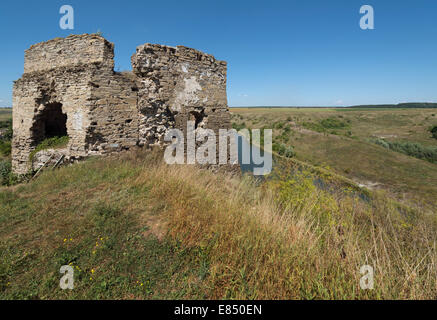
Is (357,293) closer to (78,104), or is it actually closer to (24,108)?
(78,104)

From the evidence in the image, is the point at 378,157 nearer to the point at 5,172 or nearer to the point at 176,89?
the point at 176,89

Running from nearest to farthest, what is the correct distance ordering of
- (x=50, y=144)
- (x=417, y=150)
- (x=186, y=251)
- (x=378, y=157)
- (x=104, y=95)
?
(x=186, y=251), (x=104, y=95), (x=50, y=144), (x=378, y=157), (x=417, y=150)

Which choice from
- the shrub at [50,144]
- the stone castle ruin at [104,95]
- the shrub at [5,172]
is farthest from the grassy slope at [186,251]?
the shrub at [5,172]

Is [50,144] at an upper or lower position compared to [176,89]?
lower

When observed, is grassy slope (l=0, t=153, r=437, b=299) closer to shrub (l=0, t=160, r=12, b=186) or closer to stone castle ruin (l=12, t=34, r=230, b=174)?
stone castle ruin (l=12, t=34, r=230, b=174)

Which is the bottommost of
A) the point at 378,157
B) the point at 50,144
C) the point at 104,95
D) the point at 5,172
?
the point at 378,157

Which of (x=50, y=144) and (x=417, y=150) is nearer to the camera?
(x=50, y=144)

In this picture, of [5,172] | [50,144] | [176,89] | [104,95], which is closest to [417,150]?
[176,89]

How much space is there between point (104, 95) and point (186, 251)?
555cm

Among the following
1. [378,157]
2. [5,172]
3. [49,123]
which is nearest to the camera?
[5,172]

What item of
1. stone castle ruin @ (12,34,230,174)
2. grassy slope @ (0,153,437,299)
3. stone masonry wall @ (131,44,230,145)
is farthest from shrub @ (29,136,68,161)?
grassy slope @ (0,153,437,299)

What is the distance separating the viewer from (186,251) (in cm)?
251

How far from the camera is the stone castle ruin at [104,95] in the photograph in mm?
5906

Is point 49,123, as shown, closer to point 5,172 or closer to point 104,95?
point 5,172
